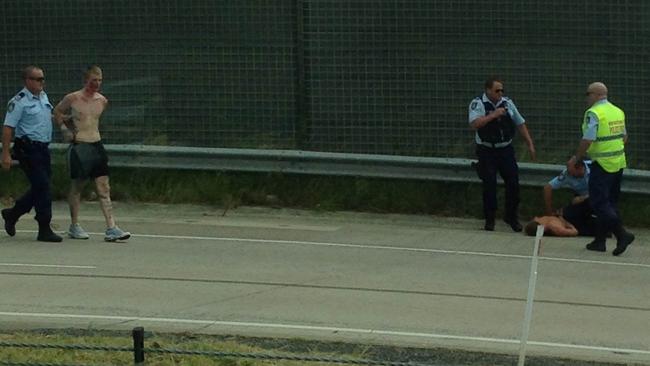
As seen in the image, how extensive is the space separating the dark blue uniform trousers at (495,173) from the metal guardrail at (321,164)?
63 cm

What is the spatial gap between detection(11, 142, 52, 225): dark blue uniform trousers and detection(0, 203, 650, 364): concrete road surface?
371mm

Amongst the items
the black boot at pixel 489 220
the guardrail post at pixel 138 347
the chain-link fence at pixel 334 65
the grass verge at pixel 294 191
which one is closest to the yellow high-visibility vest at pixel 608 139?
the black boot at pixel 489 220

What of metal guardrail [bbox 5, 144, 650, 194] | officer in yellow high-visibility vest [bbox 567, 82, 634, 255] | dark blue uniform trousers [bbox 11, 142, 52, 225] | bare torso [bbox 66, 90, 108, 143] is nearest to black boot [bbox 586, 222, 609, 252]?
officer in yellow high-visibility vest [bbox 567, 82, 634, 255]

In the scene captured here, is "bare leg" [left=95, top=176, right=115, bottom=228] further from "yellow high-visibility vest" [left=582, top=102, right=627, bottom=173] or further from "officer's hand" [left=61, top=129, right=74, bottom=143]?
"yellow high-visibility vest" [left=582, top=102, right=627, bottom=173]

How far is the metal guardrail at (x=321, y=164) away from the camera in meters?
16.1

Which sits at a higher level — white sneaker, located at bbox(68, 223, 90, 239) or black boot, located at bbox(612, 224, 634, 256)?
white sneaker, located at bbox(68, 223, 90, 239)

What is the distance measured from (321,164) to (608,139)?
14.2 ft

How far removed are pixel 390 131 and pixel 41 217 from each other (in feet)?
17.5

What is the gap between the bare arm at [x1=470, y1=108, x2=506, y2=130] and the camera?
1519 cm

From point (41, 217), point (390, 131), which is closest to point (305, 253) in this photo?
point (41, 217)

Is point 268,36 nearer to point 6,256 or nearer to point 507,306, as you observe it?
point 6,256

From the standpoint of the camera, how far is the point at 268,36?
1739 centimetres

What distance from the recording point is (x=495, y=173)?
15453mm

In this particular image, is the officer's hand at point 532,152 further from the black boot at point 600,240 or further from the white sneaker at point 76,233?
the white sneaker at point 76,233
